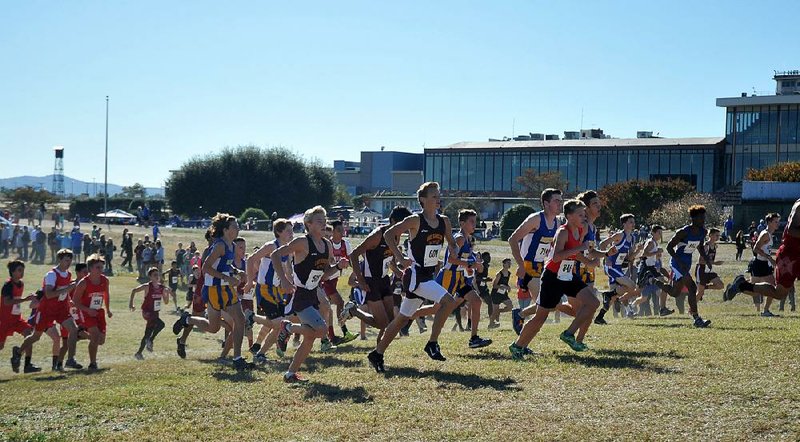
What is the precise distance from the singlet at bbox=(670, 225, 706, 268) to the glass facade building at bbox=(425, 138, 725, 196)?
75870 millimetres

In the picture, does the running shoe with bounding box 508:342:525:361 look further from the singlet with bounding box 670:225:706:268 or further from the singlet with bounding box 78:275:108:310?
the singlet with bounding box 78:275:108:310

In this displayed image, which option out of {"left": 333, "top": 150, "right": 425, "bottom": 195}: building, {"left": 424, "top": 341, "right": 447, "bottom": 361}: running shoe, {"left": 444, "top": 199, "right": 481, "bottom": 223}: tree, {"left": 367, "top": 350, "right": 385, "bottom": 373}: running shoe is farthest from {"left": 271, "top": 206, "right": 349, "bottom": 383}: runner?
{"left": 333, "top": 150, "right": 425, "bottom": 195}: building

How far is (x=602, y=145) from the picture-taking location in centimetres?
9850

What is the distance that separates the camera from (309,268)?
38.4 feet

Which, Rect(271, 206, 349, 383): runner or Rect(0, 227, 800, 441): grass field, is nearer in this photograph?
Rect(0, 227, 800, 441): grass field

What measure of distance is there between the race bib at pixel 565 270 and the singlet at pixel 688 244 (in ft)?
18.0

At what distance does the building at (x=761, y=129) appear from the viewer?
3273 inches

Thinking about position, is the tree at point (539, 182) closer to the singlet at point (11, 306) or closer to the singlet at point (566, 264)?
the singlet at point (11, 306)

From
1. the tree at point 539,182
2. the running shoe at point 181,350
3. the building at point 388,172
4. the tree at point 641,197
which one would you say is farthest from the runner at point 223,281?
the building at point 388,172

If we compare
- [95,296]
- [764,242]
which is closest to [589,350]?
[764,242]

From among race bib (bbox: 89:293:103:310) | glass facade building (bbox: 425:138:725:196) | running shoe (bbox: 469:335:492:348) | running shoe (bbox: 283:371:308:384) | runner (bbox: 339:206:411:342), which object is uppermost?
glass facade building (bbox: 425:138:725:196)

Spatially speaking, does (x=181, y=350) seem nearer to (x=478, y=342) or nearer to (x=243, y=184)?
(x=478, y=342)

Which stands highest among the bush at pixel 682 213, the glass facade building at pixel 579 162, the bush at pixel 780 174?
the glass facade building at pixel 579 162

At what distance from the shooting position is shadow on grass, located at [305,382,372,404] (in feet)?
33.5
